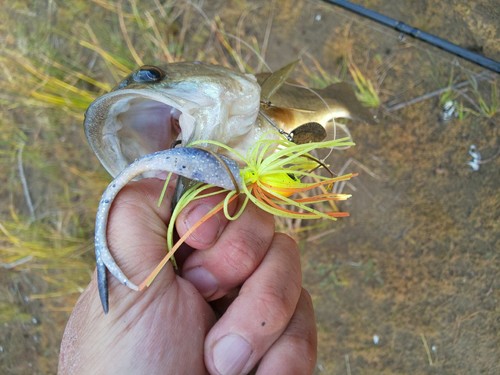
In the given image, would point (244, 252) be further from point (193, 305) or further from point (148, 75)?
point (148, 75)

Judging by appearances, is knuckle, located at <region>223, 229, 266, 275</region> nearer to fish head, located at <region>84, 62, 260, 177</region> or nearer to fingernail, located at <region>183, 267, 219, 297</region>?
fingernail, located at <region>183, 267, 219, 297</region>

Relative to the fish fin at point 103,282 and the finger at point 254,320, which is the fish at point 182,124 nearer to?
the fish fin at point 103,282

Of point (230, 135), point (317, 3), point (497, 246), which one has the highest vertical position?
point (230, 135)

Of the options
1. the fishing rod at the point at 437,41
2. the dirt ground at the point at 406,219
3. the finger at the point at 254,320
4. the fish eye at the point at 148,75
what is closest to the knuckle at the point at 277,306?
the finger at the point at 254,320

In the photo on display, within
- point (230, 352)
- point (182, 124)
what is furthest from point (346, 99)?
point (230, 352)

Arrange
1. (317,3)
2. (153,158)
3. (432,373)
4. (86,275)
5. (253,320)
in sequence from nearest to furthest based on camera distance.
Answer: (153,158), (253,320), (432,373), (317,3), (86,275)

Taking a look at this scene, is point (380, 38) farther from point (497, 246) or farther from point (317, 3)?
point (497, 246)

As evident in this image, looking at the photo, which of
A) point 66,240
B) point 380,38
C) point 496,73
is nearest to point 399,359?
point 496,73

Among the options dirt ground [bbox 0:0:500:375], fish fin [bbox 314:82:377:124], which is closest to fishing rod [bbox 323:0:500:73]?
dirt ground [bbox 0:0:500:375]
